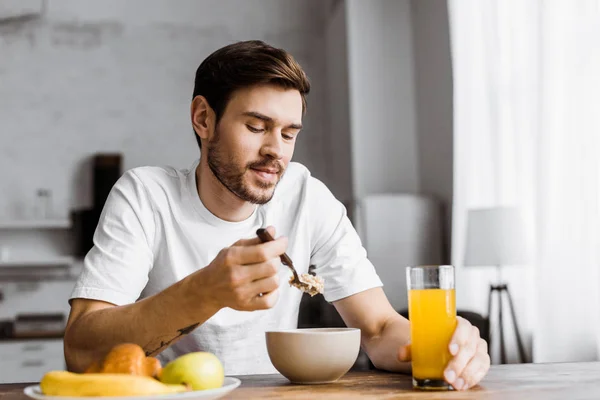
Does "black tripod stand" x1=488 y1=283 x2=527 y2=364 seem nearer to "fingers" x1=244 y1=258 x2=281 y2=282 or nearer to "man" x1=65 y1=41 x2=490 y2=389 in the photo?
"man" x1=65 y1=41 x2=490 y2=389

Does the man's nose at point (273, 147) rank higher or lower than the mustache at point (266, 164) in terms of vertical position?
higher

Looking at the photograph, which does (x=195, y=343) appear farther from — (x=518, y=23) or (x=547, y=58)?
(x=518, y=23)

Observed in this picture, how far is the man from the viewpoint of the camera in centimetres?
151

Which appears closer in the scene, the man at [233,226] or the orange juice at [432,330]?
the orange juice at [432,330]

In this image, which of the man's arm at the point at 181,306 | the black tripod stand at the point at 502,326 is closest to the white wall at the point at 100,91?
the black tripod stand at the point at 502,326

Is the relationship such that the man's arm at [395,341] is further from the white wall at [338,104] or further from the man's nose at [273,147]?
the white wall at [338,104]

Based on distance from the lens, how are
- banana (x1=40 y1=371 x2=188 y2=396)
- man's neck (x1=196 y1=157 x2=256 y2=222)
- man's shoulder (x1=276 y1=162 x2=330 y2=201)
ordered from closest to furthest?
banana (x1=40 y1=371 x2=188 y2=396), man's neck (x1=196 y1=157 x2=256 y2=222), man's shoulder (x1=276 y1=162 x2=330 y2=201)

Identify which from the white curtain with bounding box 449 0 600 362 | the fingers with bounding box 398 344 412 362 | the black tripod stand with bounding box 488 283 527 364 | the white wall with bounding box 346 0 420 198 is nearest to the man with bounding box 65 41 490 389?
the fingers with bounding box 398 344 412 362

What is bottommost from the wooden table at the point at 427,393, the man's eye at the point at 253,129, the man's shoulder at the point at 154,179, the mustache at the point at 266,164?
the wooden table at the point at 427,393

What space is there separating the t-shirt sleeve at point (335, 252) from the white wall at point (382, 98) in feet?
9.50

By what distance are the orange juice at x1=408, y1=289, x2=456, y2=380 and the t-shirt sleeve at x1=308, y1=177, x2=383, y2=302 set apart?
0.53 metres

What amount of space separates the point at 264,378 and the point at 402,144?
11.8ft

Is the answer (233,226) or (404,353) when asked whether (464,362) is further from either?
(233,226)

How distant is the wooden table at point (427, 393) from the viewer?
3.64ft
